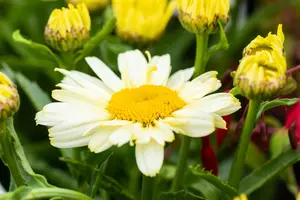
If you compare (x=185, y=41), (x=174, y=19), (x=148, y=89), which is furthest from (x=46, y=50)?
(x=174, y=19)

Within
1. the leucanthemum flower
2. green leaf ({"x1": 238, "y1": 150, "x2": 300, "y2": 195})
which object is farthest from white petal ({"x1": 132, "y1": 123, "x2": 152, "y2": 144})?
green leaf ({"x1": 238, "y1": 150, "x2": 300, "y2": 195})

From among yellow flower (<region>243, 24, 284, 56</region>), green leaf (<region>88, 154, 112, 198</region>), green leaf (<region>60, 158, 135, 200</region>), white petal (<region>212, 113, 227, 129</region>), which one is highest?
yellow flower (<region>243, 24, 284, 56</region>)

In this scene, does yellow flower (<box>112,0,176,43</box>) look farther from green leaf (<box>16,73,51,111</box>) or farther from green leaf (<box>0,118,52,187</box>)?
green leaf (<box>0,118,52,187</box>)

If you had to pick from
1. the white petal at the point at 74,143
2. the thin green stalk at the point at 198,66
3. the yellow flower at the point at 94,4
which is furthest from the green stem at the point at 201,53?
the yellow flower at the point at 94,4

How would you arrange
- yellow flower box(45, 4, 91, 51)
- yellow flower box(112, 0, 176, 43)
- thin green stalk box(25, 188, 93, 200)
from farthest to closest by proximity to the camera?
yellow flower box(112, 0, 176, 43)
yellow flower box(45, 4, 91, 51)
thin green stalk box(25, 188, 93, 200)

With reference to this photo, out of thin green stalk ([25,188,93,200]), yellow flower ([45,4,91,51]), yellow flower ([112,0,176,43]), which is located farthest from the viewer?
yellow flower ([112,0,176,43])

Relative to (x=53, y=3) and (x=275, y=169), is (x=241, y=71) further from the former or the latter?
(x=53, y=3)

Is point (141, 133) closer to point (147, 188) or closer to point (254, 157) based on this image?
point (147, 188)
